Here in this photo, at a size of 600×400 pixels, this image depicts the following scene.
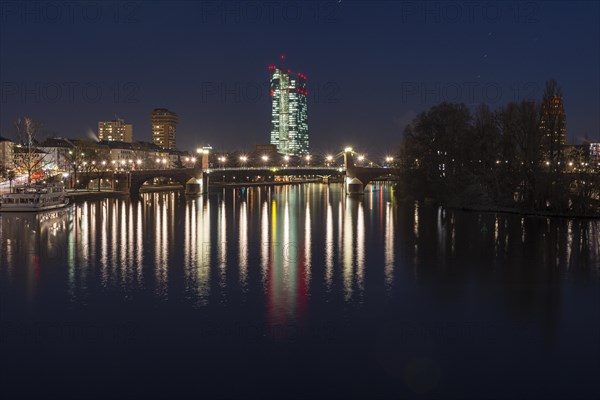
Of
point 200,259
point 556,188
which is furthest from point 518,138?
point 200,259

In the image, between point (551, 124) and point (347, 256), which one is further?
point (551, 124)

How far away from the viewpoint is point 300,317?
1648 centimetres

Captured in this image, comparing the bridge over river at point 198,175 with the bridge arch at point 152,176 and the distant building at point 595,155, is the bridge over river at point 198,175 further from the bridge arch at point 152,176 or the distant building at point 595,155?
the distant building at point 595,155

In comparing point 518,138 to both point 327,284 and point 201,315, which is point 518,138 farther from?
point 201,315

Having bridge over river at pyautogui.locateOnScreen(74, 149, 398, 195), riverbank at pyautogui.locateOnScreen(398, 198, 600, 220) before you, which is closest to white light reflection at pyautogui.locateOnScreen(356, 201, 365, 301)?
riverbank at pyautogui.locateOnScreen(398, 198, 600, 220)

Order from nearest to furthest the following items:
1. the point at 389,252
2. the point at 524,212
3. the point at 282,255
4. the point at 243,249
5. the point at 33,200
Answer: the point at 282,255 → the point at 389,252 → the point at 243,249 → the point at 524,212 → the point at 33,200

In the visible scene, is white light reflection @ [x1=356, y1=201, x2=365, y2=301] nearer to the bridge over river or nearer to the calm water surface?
the calm water surface

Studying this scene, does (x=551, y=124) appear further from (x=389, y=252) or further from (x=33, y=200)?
(x=33, y=200)

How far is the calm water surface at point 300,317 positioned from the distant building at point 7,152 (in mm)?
63043

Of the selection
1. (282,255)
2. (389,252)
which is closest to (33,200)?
(282,255)

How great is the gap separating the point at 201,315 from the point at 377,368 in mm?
5945

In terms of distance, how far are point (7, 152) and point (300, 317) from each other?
8856cm

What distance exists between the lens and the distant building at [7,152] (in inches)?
3470

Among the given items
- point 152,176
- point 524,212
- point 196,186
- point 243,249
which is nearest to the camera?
point 243,249
